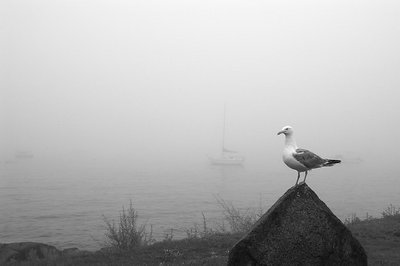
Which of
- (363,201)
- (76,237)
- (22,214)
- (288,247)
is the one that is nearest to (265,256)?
(288,247)

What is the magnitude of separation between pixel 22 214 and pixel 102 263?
31.9 meters

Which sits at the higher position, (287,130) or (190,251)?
(287,130)

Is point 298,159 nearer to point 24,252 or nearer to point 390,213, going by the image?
point 24,252

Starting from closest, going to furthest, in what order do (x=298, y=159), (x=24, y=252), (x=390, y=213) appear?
(x=298, y=159) → (x=24, y=252) → (x=390, y=213)

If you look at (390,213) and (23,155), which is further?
(23,155)

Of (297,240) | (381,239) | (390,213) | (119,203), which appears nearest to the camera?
(297,240)

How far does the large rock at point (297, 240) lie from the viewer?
7.61m

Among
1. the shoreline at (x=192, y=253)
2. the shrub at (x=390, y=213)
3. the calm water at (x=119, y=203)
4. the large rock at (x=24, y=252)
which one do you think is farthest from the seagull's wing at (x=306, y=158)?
the calm water at (x=119, y=203)

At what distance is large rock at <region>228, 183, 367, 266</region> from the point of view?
25.0 feet

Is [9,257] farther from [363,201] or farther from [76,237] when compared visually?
[363,201]

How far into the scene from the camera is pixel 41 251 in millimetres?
16906

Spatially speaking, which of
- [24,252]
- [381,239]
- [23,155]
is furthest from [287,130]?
[23,155]

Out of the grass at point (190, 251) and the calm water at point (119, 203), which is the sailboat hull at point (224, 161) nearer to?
the calm water at point (119, 203)

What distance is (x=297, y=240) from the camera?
771 centimetres
